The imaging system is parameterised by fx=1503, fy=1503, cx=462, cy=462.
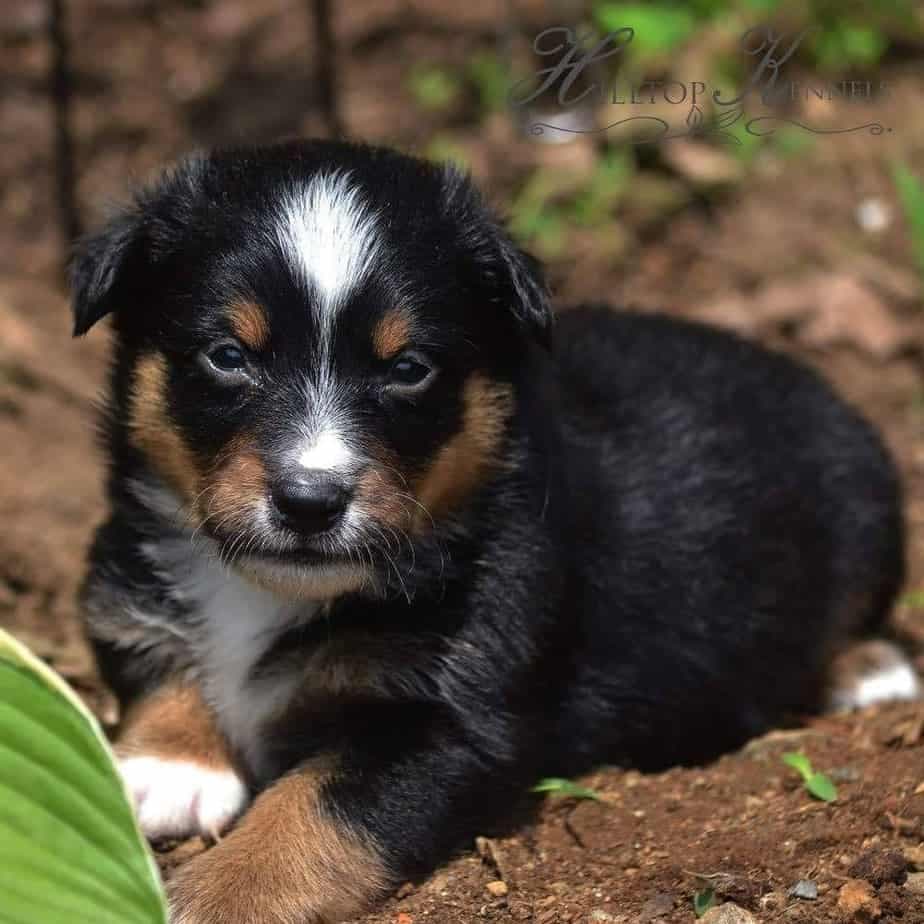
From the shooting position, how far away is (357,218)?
342cm

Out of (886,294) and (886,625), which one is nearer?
(886,625)

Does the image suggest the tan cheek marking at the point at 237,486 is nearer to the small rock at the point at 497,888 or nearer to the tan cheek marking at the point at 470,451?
the tan cheek marking at the point at 470,451

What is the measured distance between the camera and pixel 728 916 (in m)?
3.13

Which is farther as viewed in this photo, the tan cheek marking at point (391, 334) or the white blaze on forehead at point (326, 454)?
the tan cheek marking at point (391, 334)

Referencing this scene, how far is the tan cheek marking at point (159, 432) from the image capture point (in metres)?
3.54

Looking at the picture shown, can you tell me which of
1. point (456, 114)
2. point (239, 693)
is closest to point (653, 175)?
point (456, 114)

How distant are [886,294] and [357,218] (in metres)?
4.53

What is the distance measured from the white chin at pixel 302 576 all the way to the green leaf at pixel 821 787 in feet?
4.16

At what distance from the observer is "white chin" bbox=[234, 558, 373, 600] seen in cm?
333

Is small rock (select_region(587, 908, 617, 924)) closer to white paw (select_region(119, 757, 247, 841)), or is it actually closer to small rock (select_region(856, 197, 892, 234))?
white paw (select_region(119, 757, 247, 841))

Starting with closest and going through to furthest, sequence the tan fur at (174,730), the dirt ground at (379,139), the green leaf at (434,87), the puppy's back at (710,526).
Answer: the tan fur at (174,730)
the puppy's back at (710,526)
the dirt ground at (379,139)
the green leaf at (434,87)

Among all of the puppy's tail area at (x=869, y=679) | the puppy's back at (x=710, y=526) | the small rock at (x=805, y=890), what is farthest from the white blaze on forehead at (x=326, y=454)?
the puppy's tail area at (x=869, y=679)

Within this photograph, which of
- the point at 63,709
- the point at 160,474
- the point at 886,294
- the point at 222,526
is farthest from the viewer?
the point at 886,294

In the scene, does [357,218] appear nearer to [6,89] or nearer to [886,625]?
[886,625]
